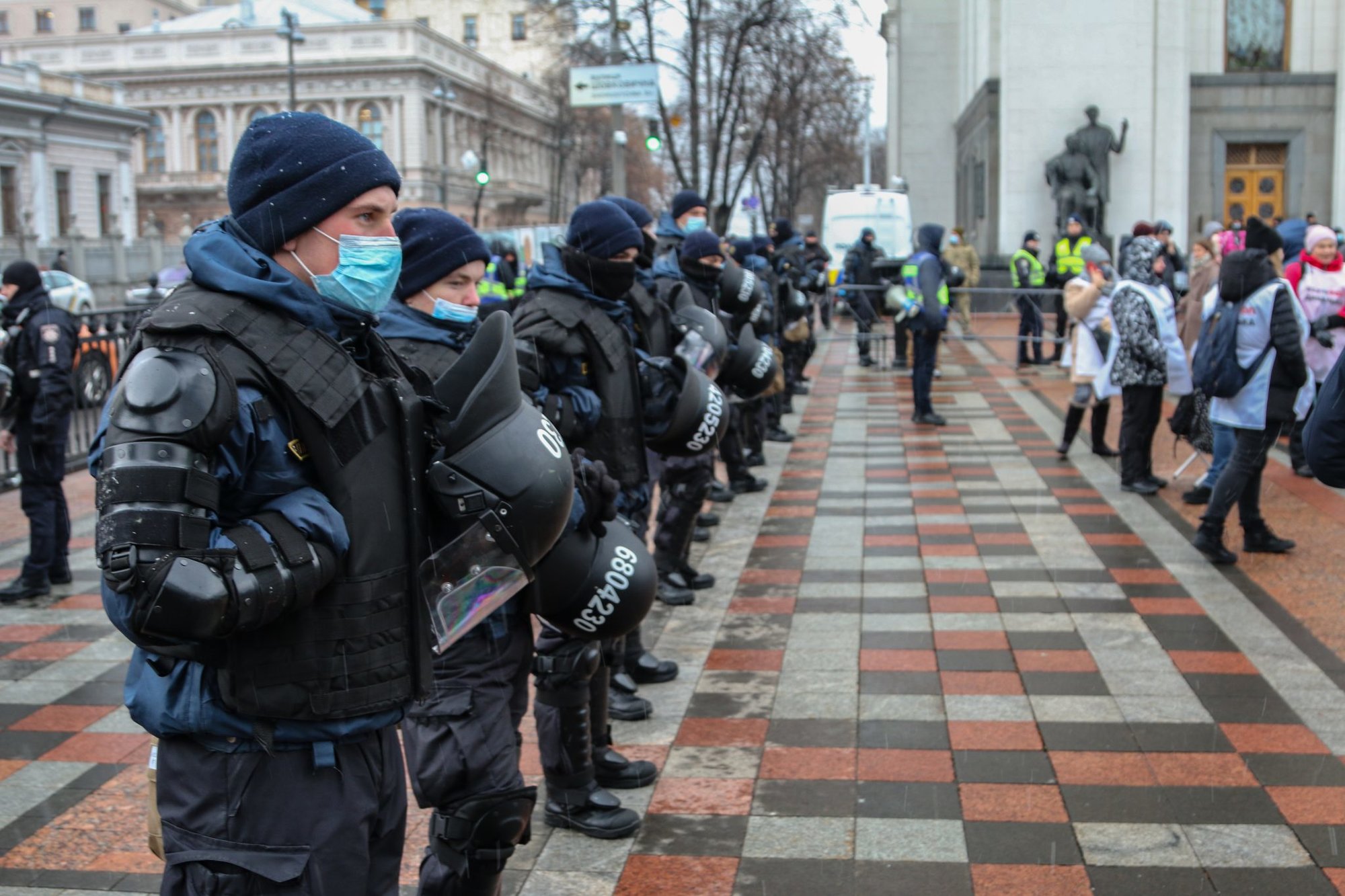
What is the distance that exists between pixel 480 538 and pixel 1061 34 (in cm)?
2829

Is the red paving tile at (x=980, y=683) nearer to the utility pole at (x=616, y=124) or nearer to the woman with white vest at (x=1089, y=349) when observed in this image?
the woman with white vest at (x=1089, y=349)

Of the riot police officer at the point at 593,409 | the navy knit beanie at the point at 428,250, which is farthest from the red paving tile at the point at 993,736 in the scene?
the navy knit beanie at the point at 428,250

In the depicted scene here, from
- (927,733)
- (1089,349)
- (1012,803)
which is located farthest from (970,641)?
(1089,349)

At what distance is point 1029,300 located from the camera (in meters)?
19.3

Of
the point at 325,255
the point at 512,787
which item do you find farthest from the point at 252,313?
the point at 512,787

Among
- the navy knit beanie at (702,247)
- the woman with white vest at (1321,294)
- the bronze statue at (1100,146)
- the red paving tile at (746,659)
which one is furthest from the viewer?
the bronze statue at (1100,146)

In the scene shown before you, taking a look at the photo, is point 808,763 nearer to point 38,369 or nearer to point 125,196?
point 38,369

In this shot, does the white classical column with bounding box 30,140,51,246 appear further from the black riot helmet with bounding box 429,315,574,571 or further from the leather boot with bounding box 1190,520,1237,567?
the black riot helmet with bounding box 429,315,574,571

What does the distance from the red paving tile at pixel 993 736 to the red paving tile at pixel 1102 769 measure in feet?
0.49

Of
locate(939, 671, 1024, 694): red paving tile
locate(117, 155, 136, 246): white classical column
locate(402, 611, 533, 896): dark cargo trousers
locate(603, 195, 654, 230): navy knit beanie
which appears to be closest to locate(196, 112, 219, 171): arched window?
locate(117, 155, 136, 246): white classical column

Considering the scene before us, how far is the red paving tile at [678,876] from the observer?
400cm

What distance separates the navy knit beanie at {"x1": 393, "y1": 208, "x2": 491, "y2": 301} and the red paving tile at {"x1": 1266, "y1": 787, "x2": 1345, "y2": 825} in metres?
3.09

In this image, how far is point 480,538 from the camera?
8.29 feet

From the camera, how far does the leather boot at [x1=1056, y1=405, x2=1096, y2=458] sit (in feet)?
37.4
